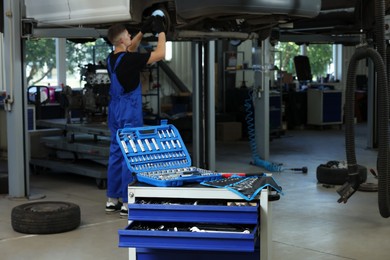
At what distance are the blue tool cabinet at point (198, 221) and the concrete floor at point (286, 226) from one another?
1.42 m

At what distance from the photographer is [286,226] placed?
16.4 ft

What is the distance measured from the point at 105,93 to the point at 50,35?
52.6 inches

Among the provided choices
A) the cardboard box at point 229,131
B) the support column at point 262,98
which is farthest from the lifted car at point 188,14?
the cardboard box at point 229,131

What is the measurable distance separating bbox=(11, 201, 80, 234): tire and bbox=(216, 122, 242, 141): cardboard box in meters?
6.50

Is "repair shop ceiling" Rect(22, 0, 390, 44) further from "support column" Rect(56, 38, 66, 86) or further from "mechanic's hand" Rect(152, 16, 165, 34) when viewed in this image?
"support column" Rect(56, 38, 66, 86)

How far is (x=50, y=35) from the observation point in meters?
6.12

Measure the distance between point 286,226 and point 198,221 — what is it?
2.38 metres

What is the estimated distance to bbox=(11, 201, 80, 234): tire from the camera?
4746mm

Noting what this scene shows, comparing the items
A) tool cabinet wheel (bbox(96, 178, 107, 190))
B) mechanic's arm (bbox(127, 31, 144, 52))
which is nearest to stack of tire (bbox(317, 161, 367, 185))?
tool cabinet wheel (bbox(96, 178, 107, 190))

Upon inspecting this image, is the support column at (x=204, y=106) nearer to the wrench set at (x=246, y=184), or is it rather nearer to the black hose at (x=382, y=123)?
the black hose at (x=382, y=123)

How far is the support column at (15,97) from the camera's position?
599 centimetres

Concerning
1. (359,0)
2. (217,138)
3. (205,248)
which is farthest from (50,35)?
(217,138)

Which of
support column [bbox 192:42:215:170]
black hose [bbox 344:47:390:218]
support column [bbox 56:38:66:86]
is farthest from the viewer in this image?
support column [bbox 56:38:66:86]

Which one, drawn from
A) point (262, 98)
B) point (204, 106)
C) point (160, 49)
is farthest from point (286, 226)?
point (262, 98)
